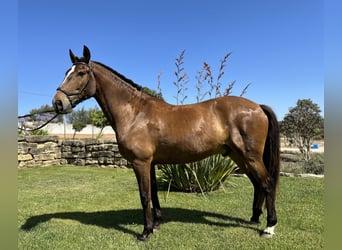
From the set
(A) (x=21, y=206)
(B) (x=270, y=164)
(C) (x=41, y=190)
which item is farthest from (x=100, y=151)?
(B) (x=270, y=164)

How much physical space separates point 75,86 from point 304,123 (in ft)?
44.4

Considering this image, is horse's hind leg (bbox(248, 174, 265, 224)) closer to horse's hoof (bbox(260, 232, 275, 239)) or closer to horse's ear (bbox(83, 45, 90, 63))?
horse's hoof (bbox(260, 232, 275, 239))

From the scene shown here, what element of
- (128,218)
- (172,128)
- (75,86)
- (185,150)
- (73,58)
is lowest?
(128,218)

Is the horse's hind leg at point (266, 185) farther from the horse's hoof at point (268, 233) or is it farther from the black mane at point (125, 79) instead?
the black mane at point (125, 79)

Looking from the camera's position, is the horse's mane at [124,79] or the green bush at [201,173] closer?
the horse's mane at [124,79]

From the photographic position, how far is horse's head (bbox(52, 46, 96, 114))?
3658 millimetres

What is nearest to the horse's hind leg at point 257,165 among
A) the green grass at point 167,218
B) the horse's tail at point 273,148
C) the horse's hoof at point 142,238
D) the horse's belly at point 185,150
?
the horse's tail at point 273,148

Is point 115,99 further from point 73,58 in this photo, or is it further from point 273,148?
point 273,148

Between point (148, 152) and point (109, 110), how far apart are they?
82 cm

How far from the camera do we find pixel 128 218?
180 inches

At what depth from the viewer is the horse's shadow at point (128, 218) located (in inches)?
165

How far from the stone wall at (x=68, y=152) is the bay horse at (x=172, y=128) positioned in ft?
22.5

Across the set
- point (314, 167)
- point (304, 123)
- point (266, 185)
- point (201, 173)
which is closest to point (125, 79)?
point (266, 185)

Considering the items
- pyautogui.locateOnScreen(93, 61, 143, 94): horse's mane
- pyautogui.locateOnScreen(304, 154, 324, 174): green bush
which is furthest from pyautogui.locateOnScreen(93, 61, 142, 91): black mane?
pyautogui.locateOnScreen(304, 154, 324, 174): green bush
